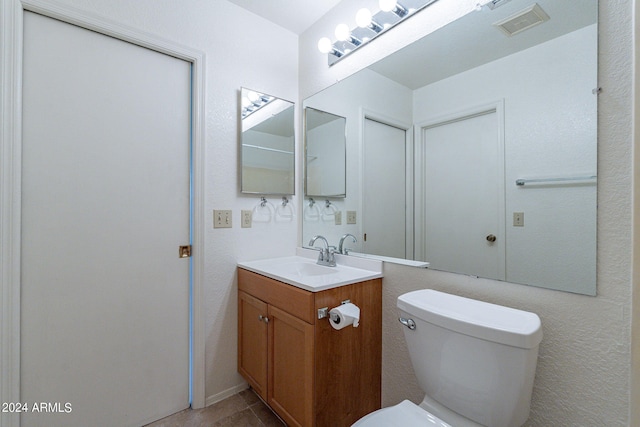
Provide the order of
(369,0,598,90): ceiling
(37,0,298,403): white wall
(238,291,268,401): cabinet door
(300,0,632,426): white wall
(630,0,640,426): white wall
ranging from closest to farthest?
(630,0,640,426): white wall < (300,0,632,426): white wall < (369,0,598,90): ceiling < (238,291,268,401): cabinet door < (37,0,298,403): white wall

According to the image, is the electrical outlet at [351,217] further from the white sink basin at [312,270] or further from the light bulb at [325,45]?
the light bulb at [325,45]

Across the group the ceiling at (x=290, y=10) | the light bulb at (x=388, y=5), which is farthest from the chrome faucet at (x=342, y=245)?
the ceiling at (x=290, y=10)

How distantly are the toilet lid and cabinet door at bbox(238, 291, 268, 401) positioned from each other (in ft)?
2.46

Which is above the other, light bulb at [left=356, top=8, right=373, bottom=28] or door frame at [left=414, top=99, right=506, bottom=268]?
light bulb at [left=356, top=8, right=373, bottom=28]

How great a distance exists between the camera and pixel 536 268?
3.22 feet

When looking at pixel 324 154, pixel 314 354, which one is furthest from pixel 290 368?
pixel 324 154

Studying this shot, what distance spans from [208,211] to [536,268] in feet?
5.27

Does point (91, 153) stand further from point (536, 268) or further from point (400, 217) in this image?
point (536, 268)

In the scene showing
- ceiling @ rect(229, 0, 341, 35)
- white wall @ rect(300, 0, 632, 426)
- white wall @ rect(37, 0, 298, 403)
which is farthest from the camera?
ceiling @ rect(229, 0, 341, 35)

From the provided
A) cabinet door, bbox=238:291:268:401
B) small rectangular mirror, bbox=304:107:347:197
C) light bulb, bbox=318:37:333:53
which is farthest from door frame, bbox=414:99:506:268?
cabinet door, bbox=238:291:268:401

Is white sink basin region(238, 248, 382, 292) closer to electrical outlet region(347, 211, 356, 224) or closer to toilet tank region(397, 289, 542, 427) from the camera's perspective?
electrical outlet region(347, 211, 356, 224)

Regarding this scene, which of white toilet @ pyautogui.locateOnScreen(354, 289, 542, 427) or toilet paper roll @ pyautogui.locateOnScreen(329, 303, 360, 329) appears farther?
toilet paper roll @ pyautogui.locateOnScreen(329, 303, 360, 329)

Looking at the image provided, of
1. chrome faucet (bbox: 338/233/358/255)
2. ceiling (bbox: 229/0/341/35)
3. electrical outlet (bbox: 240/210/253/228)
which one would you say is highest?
ceiling (bbox: 229/0/341/35)

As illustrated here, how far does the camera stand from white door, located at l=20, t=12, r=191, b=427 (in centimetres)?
126
